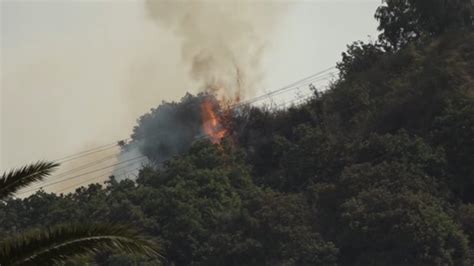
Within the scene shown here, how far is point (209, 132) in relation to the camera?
10456cm

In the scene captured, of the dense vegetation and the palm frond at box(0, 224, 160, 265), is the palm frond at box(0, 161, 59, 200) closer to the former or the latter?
the palm frond at box(0, 224, 160, 265)

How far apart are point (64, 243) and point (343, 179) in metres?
57.1

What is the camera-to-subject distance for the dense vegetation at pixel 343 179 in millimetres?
66375

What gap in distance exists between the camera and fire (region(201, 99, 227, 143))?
102581 millimetres

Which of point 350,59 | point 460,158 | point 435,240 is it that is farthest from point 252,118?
point 435,240

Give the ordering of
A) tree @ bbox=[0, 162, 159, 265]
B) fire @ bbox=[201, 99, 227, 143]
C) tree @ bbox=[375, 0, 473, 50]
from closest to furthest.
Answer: tree @ bbox=[0, 162, 159, 265], tree @ bbox=[375, 0, 473, 50], fire @ bbox=[201, 99, 227, 143]

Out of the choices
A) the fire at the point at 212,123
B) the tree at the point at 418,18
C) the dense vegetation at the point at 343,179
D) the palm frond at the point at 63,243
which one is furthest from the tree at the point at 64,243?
the fire at the point at 212,123

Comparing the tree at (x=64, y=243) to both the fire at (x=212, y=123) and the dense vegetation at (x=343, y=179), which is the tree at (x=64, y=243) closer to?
the dense vegetation at (x=343, y=179)

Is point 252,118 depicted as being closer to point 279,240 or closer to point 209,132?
point 209,132

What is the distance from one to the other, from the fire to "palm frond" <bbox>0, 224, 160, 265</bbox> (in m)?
85.9

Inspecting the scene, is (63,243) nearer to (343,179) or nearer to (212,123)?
(343,179)

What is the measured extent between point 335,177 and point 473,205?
38.5 ft

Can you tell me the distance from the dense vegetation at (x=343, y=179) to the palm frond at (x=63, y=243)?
44671 millimetres

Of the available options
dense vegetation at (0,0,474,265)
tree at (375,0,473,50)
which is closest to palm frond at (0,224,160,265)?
dense vegetation at (0,0,474,265)
